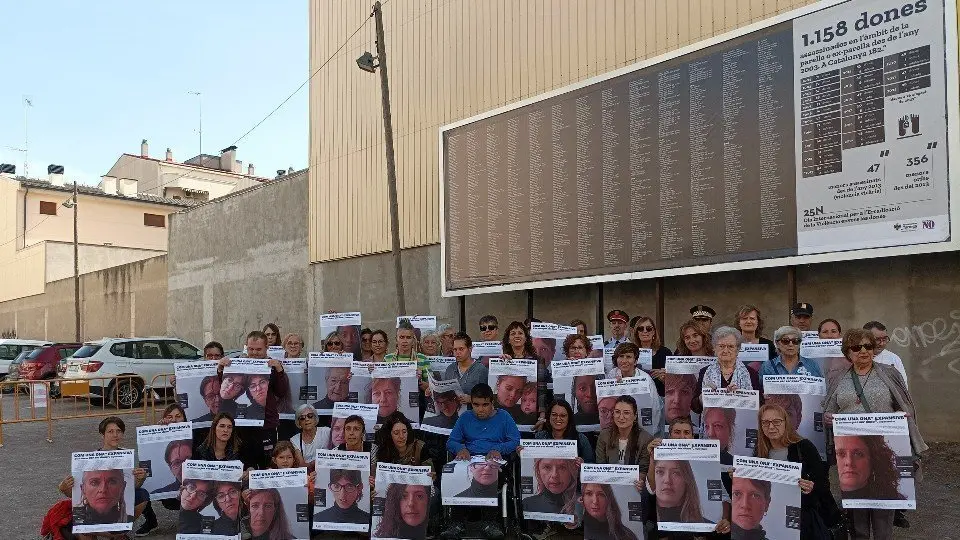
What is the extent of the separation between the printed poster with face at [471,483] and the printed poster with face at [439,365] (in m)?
1.40

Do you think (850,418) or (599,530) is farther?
(599,530)

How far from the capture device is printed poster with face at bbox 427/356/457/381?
8445 mm

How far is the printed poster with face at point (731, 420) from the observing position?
21.2 ft

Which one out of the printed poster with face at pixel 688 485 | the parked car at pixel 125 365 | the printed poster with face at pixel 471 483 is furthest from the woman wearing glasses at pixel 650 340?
the parked car at pixel 125 365

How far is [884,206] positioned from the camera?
9.45 metres

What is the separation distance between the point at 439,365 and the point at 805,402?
11.6ft

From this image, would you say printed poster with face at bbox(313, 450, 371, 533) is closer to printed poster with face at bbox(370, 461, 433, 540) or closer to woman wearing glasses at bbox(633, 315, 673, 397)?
printed poster with face at bbox(370, 461, 433, 540)

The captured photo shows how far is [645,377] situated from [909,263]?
15.7 feet

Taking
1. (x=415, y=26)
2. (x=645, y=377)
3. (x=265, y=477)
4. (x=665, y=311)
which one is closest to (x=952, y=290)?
(x=665, y=311)

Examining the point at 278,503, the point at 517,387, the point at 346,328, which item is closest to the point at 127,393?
the point at 346,328

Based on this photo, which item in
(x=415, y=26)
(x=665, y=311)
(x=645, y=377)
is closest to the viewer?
(x=645, y=377)

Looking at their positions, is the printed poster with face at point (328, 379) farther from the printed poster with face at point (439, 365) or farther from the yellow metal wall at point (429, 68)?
the yellow metal wall at point (429, 68)

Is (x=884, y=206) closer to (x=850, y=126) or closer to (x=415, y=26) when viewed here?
(x=850, y=126)

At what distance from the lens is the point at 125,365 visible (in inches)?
772
